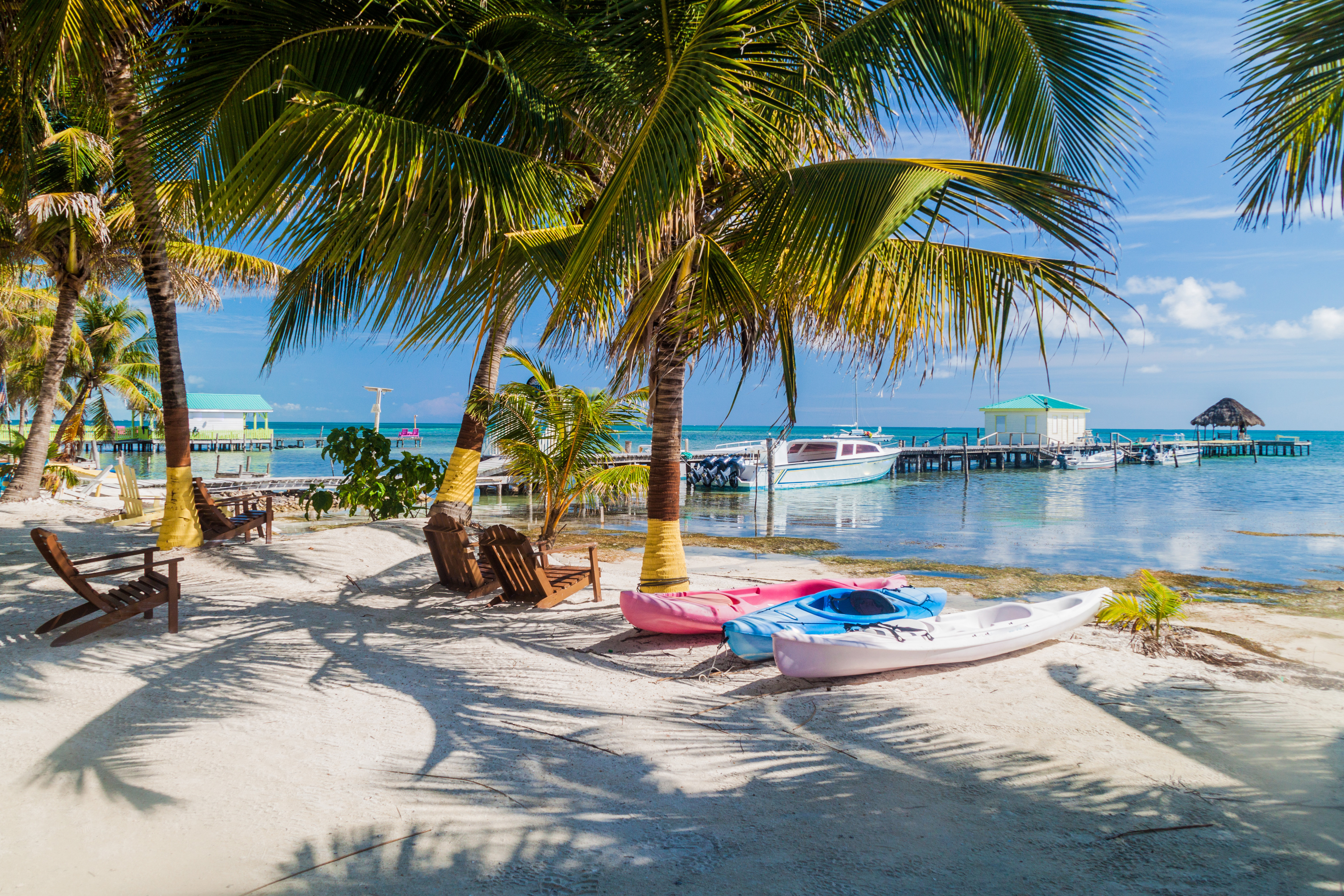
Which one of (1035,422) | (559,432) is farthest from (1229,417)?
(559,432)

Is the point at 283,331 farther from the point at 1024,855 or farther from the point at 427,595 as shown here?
the point at 1024,855

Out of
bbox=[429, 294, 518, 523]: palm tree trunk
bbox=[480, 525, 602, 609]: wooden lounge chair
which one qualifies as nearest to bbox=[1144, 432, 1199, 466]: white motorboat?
bbox=[429, 294, 518, 523]: palm tree trunk

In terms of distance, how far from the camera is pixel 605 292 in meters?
4.77

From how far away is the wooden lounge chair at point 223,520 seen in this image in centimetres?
923

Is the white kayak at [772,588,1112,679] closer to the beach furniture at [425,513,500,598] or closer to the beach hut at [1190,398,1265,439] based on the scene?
the beach furniture at [425,513,500,598]

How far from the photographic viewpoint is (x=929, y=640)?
5301mm

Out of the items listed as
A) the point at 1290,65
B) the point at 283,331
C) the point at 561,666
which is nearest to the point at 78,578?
the point at 283,331

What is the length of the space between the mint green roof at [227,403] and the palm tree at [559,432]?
196 feet

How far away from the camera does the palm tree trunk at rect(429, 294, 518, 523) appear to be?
9.59 meters

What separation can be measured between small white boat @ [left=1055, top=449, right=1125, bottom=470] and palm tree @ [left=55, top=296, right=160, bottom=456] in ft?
160

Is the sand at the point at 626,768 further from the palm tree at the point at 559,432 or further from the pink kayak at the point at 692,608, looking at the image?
the palm tree at the point at 559,432

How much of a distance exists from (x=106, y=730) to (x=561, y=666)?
2.61 m

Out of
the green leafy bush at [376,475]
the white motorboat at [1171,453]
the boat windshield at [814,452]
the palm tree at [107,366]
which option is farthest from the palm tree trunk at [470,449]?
the white motorboat at [1171,453]

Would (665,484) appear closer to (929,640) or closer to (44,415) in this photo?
(929,640)
